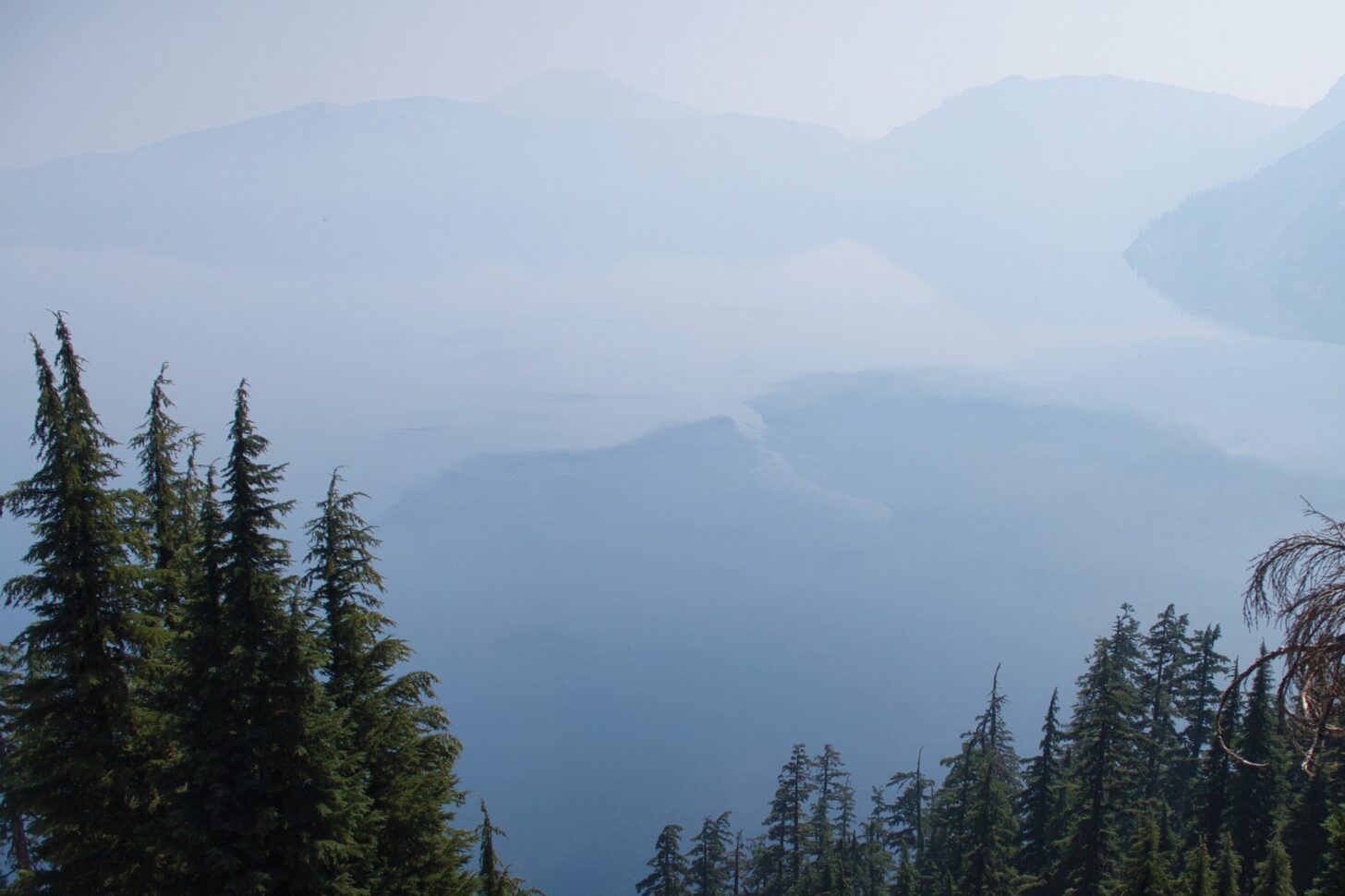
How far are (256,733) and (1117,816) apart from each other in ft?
88.0

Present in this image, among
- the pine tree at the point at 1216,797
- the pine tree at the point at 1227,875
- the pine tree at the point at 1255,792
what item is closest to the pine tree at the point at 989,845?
the pine tree at the point at 1227,875

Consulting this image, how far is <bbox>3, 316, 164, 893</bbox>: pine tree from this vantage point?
11070 millimetres

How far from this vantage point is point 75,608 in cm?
1120

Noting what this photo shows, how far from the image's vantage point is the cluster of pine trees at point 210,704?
10.2 m

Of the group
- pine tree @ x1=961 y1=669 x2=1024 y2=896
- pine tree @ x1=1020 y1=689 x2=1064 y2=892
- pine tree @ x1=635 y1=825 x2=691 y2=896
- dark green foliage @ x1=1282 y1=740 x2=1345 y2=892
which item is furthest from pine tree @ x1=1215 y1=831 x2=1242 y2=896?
pine tree @ x1=635 y1=825 x2=691 y2=896

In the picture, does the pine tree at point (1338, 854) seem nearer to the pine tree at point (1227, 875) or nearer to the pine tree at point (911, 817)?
the pine tree at point (1227, 875)

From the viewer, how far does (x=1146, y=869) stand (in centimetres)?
1647

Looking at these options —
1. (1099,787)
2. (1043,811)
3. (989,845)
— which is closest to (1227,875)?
(1099,787)

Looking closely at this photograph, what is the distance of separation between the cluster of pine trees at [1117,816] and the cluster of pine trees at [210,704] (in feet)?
39.2

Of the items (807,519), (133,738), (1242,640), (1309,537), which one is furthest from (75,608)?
(807,519)

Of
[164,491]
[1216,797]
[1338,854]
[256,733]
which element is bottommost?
[1338,854]

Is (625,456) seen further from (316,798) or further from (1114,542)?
→ (316,798)

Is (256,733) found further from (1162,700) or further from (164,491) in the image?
(1162,700)

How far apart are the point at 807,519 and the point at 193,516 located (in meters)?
113
